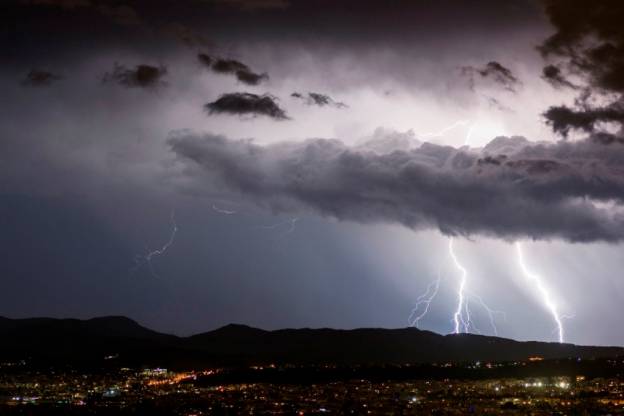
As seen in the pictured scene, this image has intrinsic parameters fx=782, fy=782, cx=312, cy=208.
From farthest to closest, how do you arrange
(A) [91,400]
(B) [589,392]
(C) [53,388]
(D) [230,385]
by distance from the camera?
1. (D) [230,385]
2. (C) [53,388]
3. (B) [589,392]
4. (A) [91,400]

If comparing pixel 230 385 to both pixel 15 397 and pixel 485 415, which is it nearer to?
pixel 15 397

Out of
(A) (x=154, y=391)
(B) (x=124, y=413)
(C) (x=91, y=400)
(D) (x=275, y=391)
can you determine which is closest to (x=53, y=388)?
(A) (x=154, y=391)

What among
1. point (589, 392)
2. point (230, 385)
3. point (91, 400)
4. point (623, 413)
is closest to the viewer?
point (623, 413)

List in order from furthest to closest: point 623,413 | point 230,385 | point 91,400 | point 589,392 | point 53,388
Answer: point 230,385, point 53,388, point 589,392, point 91,400, point 623,413

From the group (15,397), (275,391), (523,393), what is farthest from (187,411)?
(523,393)

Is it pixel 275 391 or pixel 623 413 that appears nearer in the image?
pixel 623 413

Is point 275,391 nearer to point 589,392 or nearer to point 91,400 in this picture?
point 91,400
